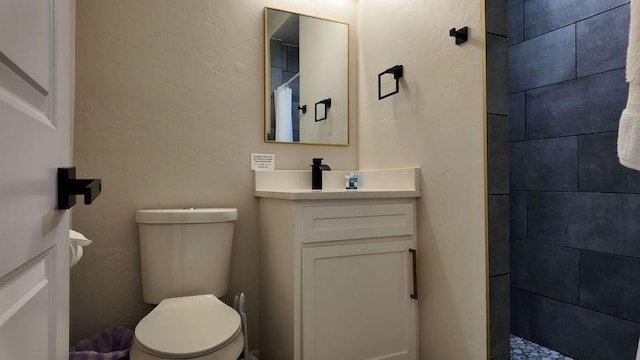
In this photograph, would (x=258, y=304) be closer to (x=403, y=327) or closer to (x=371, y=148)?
(x=403, y=327)

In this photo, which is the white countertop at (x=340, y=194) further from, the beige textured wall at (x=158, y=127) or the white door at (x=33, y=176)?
the white door at (x=33, y=176)

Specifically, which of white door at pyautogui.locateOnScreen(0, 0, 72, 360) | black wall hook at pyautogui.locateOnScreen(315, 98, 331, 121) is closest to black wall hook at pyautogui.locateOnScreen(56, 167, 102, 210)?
white door at pyautogui.locateOnScreen(0, 0, 72, 360)

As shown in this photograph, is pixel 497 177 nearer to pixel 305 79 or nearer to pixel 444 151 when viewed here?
pixel 444 151

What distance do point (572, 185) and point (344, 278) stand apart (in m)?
1.37

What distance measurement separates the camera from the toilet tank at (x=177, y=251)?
5.37 feet

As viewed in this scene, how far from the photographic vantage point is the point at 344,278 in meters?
1.55

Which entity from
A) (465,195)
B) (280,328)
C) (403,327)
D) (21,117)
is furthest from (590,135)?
(21,117)

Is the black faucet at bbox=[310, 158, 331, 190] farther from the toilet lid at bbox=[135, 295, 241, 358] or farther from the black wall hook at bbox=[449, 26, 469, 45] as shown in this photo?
the black wall hook at bbox=[449, 26, 469, 45]

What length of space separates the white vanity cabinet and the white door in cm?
94

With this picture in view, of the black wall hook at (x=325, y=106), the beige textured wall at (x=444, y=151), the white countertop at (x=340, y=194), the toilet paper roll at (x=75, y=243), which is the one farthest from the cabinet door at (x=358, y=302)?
the black wall hook at (x=325, y=106)

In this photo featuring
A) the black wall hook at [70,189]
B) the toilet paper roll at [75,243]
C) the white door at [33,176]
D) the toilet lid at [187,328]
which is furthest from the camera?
the toilet lid at [187,328]

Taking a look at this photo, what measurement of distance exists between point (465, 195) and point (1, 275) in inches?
56.1

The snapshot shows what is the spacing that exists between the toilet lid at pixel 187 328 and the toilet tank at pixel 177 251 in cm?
12

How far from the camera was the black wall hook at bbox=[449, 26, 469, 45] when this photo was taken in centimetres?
144
